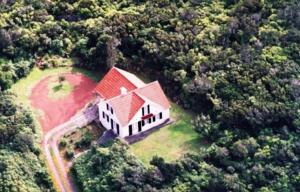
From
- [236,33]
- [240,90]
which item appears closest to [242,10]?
[236,33]

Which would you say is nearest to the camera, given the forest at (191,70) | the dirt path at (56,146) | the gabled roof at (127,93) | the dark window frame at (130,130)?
the forest at (191,70)

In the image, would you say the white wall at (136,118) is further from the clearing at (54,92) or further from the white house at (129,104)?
the clearing at (54,92)

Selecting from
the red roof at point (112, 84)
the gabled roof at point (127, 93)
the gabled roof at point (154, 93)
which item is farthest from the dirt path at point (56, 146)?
the gabled roof at point (154, 93)

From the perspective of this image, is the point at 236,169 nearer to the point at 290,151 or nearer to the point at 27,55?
the point at 290,151

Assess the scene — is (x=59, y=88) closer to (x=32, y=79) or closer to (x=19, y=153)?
(x=32, y=79)

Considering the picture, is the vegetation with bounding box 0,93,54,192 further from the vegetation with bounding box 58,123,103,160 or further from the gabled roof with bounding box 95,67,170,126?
the gabled roof with bounding box 95,67,170,126

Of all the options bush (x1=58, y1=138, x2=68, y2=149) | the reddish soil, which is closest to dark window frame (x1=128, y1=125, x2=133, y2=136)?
bush (x1=58, y1=138, x2=68, y2=149)

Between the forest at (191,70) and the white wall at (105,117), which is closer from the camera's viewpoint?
the forest at (191,70)
